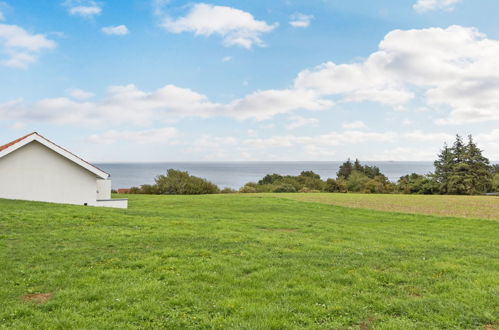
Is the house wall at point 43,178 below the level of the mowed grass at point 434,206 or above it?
above

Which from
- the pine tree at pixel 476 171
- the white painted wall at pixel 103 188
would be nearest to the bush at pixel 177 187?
the white painted wall at pixel 103 188

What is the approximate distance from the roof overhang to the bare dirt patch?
1721 cm

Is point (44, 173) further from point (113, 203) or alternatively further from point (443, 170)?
point (443, 170)

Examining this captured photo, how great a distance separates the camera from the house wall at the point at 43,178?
21641mm

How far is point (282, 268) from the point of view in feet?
30.0

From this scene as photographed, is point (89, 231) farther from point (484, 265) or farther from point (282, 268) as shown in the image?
point (484, 265)

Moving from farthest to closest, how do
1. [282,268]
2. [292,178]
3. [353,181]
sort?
[292,178], [353,181], [282,268]

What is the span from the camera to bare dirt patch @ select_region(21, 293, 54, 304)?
670 centimetres

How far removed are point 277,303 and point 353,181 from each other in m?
87.8

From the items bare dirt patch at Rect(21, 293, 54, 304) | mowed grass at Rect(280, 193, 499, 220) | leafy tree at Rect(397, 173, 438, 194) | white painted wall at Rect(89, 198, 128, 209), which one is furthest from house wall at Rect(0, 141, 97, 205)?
leafy tree at Rect(397, 173, 438, 194)

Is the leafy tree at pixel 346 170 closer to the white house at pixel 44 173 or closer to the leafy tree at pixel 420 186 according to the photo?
the leafy tree at pixel 420 186

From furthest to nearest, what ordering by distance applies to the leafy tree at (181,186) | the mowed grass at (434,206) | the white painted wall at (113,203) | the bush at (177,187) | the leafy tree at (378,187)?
the leafy tree at (378,187)
the leafy tree at (181,186)
the bush at (177,187)
the mowed grass at (434,206)
the white painted wall at (113,203)

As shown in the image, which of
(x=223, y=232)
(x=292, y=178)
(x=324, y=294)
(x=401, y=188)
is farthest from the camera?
(x=292, y=178)

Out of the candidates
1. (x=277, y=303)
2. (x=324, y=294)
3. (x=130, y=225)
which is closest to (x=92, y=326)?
(x=277, y=303)
